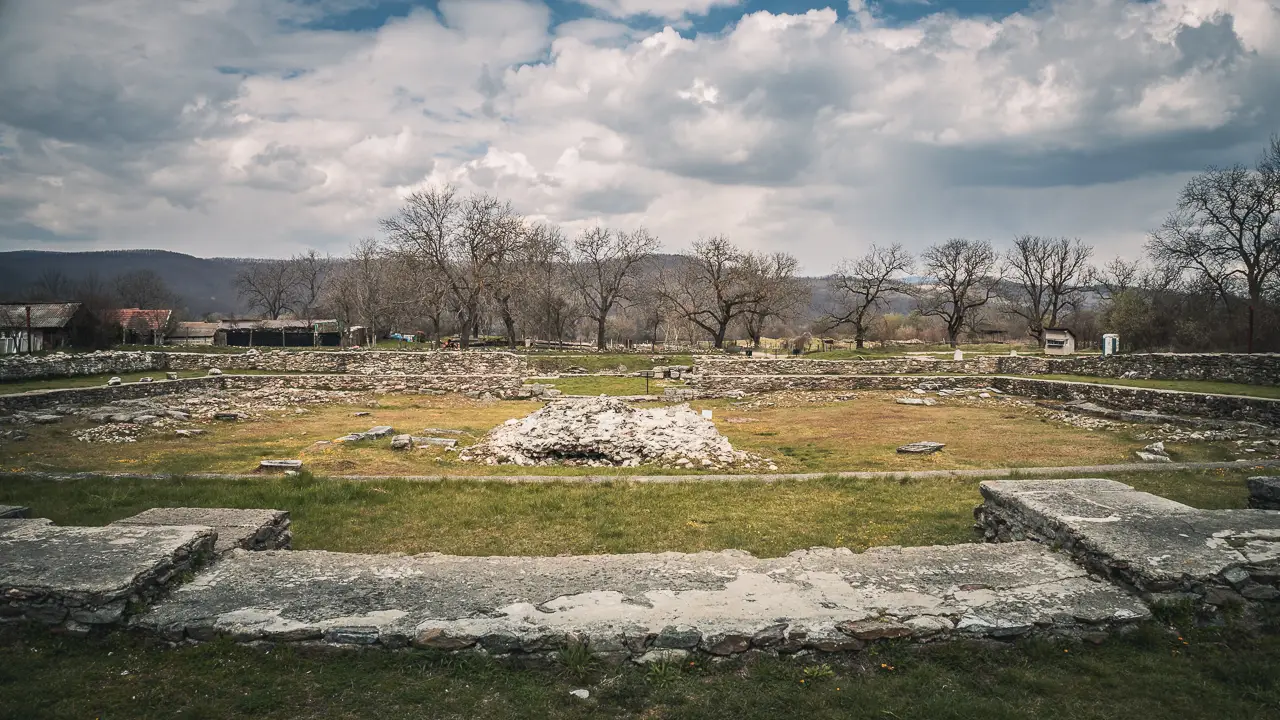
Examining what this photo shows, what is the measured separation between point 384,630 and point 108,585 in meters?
2.27

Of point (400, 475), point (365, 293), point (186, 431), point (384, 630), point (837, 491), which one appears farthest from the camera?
point (365, 293)

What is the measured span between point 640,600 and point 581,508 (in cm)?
425

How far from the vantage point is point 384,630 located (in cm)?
481

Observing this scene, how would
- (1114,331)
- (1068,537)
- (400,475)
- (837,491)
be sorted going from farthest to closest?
(1114,331) → (400,475) → (837,491) → (1068,537)

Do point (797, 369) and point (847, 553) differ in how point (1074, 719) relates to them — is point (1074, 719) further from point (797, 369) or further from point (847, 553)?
point (797, 369)

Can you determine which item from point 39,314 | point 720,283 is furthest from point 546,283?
point 39,314

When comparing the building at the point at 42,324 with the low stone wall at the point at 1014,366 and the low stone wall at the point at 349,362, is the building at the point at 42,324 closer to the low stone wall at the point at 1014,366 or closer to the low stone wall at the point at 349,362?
the low stone wall at the point at 349,362

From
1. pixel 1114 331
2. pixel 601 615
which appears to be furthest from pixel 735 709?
pixel 1114 331

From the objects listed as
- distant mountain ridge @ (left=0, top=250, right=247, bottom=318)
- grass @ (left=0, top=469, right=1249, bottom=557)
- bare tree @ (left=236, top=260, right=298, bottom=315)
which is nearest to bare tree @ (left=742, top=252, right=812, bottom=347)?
grass @ (left=0, top=469, right=1249, bottom=557)

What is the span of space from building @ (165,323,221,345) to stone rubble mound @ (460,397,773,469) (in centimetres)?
5845

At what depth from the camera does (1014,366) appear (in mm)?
33906

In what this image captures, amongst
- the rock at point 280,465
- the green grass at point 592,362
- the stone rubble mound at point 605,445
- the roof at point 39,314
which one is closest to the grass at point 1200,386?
the stone rubble mound at point 605,445

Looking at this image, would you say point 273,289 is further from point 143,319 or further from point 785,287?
point 785,287

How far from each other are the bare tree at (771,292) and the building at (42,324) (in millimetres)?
45323
